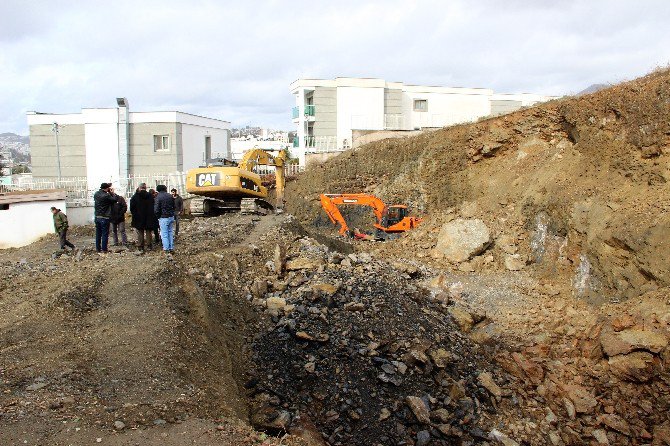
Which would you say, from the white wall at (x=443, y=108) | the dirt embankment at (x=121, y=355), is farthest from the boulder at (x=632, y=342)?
the white wall at (x=443, y=108)

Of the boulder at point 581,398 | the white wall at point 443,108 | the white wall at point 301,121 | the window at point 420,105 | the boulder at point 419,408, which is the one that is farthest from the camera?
the window at point 420,105

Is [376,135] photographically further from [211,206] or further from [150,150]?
[150,150]

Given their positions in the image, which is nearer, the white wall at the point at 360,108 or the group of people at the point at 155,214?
the group of people at the point at 155,214

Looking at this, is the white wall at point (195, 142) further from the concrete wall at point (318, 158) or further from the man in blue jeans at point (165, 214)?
the man in blue jeans at point (165, 214)

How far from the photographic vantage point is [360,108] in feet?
95.7

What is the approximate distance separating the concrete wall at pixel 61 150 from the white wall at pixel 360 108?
13.9 m

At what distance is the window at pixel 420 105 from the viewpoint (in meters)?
30.8

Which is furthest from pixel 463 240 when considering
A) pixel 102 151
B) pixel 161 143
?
pixel 102 151

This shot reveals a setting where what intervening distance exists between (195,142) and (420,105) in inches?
531

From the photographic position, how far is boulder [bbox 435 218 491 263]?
1285cm

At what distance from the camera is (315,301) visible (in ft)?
27.9

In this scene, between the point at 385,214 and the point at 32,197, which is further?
the point at 385,214

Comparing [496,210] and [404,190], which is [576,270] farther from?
[404,190]

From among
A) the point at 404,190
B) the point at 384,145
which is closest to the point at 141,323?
the point at 404,190
